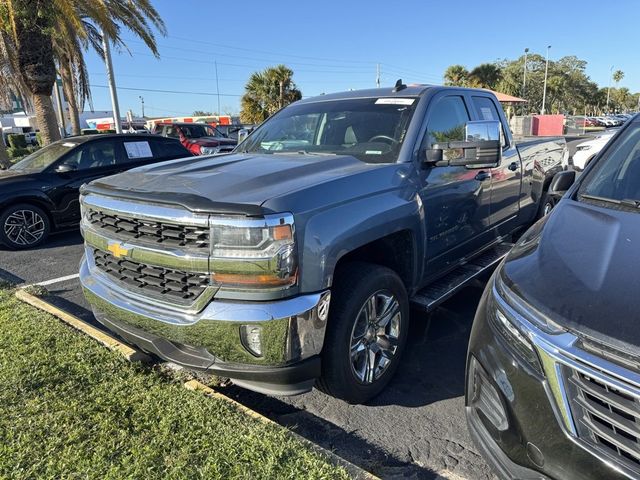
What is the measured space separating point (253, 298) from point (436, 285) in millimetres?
1895

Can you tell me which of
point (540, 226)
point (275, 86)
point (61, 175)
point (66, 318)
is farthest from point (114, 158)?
point (275, 86)

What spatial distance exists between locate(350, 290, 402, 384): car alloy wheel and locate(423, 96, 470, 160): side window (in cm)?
117

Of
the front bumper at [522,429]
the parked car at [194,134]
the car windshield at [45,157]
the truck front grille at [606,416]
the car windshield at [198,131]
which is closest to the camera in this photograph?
the truck front grille at [606,416]

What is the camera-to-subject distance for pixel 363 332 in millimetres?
2867

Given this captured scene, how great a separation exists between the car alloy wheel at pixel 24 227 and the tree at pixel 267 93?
1078 inches

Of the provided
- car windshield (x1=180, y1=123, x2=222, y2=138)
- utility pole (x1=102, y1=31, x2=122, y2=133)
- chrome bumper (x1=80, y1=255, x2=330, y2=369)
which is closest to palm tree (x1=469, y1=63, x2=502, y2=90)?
car windshield (x1=180, y1=123, x2=222, y2=138)

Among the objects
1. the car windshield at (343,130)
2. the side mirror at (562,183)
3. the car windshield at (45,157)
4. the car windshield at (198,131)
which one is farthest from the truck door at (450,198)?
the car windshield at (198,131)

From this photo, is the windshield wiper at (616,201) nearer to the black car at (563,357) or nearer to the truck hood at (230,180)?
the black car at (563,357)

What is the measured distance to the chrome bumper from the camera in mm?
2307

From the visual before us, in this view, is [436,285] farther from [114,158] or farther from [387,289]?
→ [114,158]

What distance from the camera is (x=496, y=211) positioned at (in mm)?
4500

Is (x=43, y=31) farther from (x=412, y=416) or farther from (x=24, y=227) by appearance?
(x=412, y=416)

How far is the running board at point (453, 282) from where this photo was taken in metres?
3.39

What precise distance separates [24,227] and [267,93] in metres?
28.6
